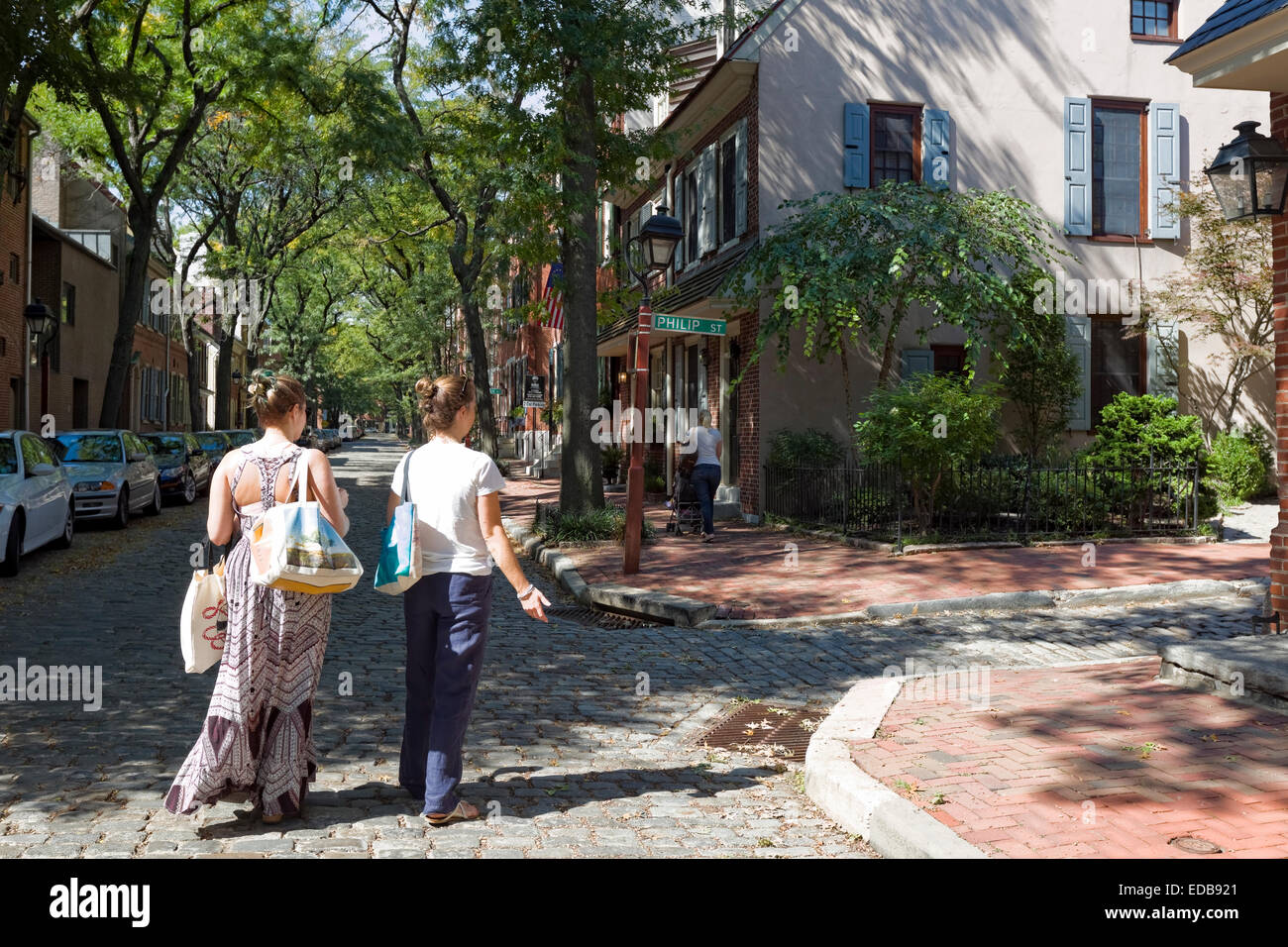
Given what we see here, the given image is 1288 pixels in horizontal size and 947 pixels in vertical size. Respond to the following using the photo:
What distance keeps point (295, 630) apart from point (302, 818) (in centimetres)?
79

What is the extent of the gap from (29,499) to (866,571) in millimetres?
9568

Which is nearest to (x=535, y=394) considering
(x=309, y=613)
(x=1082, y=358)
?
(x=1082, y=358)

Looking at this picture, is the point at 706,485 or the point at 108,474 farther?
the point at 108,474

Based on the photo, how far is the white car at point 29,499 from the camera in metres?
12.0

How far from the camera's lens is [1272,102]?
7.64 meters

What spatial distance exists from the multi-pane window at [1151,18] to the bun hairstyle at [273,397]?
1829 centimetres

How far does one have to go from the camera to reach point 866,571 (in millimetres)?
11930

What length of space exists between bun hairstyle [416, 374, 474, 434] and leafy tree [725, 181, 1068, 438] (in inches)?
422

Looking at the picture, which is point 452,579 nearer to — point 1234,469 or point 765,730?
point 765,730

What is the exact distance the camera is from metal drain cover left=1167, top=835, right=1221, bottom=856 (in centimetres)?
385

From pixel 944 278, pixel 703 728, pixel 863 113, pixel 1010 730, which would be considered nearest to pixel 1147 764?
pixel 1010 730

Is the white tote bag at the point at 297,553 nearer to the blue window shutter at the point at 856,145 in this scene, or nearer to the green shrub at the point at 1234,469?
the blue window shutter at the point at 856,145

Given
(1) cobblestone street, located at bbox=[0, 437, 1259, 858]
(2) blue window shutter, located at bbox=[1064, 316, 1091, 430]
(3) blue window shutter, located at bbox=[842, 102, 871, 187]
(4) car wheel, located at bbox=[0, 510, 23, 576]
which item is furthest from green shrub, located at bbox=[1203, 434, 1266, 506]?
(4) car wheel, located at bbox=[0, 510, 23, 576]

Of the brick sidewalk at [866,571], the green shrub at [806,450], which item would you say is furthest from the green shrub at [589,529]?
the green shrub at [806,450]
